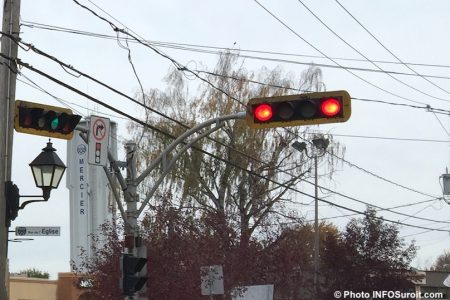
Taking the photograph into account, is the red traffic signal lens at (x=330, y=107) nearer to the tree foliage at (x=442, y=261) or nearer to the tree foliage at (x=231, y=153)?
the tree foliage at (x=231, y=153)

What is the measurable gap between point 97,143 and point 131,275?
238 cm

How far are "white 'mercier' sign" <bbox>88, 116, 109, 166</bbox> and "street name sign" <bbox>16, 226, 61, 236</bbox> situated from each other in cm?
142

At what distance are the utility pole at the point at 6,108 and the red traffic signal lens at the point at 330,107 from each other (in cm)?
494

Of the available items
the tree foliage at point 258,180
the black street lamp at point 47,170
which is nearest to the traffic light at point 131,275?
the black street lamp at point 47,170

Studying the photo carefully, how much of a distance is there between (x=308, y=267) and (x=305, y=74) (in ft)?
28.0

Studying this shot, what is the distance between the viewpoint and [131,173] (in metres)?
16.3

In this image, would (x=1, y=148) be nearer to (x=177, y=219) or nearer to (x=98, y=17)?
(x=98, y=17)

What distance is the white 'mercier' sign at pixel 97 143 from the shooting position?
577 inches

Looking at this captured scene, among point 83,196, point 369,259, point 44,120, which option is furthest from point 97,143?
point 369,259

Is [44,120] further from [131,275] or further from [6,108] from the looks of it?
[131,275]

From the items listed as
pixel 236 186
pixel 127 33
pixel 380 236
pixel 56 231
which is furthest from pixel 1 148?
pixel 380 236

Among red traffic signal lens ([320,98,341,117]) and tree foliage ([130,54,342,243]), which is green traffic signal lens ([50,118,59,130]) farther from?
tree foliage ([130,54,342,243])

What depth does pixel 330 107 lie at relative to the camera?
12539 millimetres

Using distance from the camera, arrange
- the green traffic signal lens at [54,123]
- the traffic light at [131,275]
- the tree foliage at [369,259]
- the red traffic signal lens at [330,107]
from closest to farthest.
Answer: the red traffic signal lens at [330,107]
the green traffic signal lens at [54,123]
the traffic light at [131,275]
the tree foliage at [369,259]
